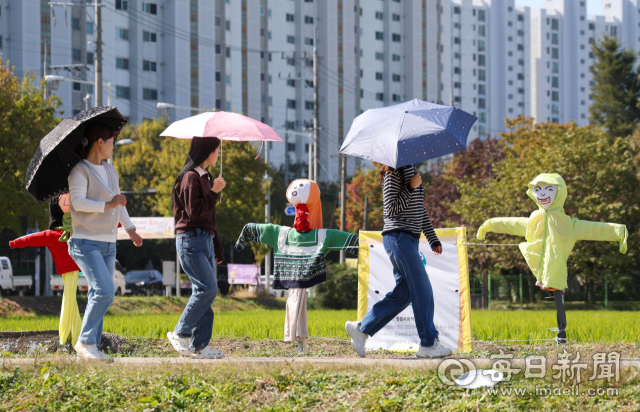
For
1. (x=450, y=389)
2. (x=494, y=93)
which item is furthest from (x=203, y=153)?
(x=494, y=93)

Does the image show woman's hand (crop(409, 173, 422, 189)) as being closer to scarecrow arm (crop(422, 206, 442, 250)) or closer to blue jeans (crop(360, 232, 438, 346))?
scarecrow arm (crop(422, 206, 442, 250))

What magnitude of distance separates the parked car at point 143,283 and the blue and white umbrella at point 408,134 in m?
36.2

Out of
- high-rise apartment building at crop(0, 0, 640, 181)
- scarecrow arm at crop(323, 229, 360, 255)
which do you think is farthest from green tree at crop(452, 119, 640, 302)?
scarecrow arm at crop(323, 229, 360, 255)

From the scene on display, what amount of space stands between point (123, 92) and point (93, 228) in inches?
2467

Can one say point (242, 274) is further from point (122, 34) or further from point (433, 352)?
point (122, 34)

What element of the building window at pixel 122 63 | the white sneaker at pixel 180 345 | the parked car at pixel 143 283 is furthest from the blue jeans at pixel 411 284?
the building window at pixel 122 63

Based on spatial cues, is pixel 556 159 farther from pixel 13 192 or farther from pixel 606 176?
pixel 13 192

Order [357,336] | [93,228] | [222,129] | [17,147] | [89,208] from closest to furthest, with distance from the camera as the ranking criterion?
[89,208] → [93,228] → [357,336] → [222,129] → [17,147]

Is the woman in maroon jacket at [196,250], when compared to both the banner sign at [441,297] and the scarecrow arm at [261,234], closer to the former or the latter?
the scarecrow arm at [261,234]

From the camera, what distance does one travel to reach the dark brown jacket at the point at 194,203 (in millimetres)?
6551

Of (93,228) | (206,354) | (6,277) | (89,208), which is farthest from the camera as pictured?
(6,277)

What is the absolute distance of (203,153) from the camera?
691 centimetres

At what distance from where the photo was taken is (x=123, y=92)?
2601 inches

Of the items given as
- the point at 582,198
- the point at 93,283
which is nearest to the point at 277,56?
the point at 582,198
